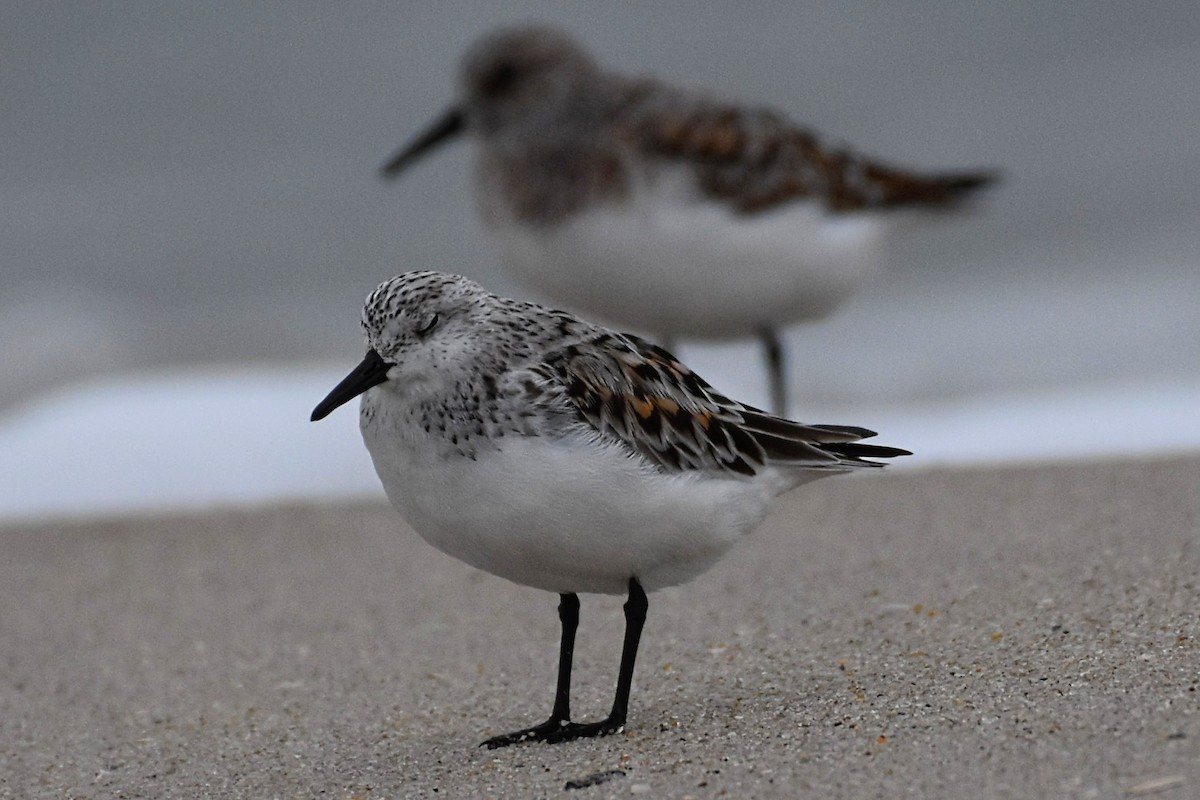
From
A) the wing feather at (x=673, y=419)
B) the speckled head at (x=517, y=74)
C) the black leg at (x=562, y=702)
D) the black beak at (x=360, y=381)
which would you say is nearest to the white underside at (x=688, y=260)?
the speckled head at (x=517, y=74)

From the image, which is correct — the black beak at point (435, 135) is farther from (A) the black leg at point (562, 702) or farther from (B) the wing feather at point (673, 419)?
(A) the black leg at point (562, 702)

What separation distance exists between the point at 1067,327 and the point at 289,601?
8428 mm

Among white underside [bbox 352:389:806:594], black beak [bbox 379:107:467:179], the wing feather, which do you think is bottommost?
white underside [bbox 352:389:806:594]

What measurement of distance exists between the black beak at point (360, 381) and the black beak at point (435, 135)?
16.7 ft

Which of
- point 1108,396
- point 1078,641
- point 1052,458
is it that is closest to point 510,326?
point 1078,641

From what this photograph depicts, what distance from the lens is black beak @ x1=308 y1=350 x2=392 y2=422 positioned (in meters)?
3.51

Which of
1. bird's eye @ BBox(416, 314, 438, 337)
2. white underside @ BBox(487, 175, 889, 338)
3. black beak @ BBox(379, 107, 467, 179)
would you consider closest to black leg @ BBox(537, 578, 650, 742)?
bird's eye @ BBox(416, 314, 438, 337)

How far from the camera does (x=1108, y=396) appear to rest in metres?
9.75

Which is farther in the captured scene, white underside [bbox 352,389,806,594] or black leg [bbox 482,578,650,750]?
black leg [bbox 482,578,650,750]

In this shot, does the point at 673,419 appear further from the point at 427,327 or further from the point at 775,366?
the point at 775,366

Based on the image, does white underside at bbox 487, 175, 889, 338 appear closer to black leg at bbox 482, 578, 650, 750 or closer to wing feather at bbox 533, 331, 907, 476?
wing feather at bbox 533, 331, 907, 476

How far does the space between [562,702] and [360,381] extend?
3.11 ft

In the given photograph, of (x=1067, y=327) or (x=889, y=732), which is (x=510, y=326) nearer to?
(x=889, y=732)

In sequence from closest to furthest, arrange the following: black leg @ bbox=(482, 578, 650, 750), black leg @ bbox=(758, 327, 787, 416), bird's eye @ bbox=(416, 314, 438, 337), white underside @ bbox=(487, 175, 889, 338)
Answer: bird's eye @ bbox=(416, 314, 438, 337)
black leg @ bbox=(482, 578, 650, 750)
white underside @ bbox=(487, 175, 889, 338)
black leg @ bbox=(758, 327, 787, 416)
